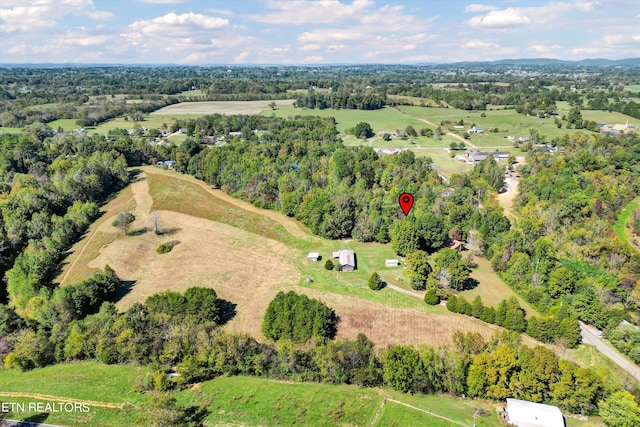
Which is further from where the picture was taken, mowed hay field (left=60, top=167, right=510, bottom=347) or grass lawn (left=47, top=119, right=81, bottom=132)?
grass lawn (left=47, top=119, right=81, bottom=132)

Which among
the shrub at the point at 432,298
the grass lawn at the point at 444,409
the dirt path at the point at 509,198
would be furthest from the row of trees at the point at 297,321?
the dirt path at the point at 509,198

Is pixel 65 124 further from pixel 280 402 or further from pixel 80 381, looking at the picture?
pixel 280 402

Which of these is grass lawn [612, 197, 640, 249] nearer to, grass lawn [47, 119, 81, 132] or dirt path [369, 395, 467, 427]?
dirt path [369, 395, 467, 427]

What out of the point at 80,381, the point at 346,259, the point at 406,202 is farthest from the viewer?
the point at 406,202

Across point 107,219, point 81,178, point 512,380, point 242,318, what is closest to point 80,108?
point 81,178

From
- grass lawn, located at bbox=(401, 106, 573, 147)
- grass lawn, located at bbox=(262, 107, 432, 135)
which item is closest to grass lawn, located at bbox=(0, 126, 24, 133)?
grass lawn, located at bbox=(262, 107, 432, 135)

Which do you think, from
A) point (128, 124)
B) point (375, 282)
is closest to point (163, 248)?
point (375, 282)
